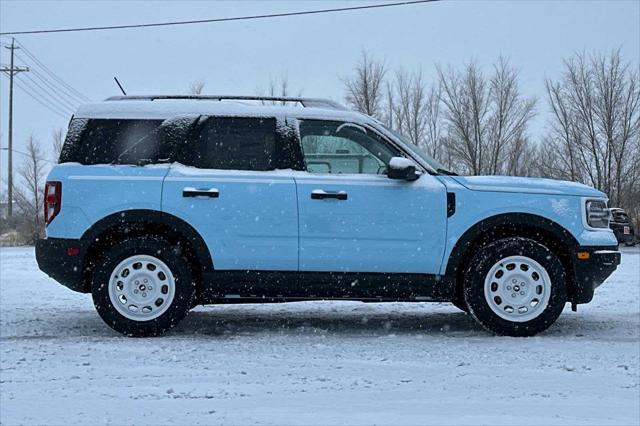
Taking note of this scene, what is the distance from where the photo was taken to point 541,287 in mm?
5652

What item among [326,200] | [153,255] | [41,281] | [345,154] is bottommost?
[41,281]

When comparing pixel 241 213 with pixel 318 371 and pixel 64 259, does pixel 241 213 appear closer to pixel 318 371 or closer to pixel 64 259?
pixel 64 259

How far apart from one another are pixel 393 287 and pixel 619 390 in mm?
1940

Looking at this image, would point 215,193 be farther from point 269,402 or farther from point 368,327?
point 269,402

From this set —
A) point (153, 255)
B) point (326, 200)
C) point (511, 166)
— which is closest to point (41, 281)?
point (153, 255)

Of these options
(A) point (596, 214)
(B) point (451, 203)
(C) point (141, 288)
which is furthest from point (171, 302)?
(A) point (596, 214)

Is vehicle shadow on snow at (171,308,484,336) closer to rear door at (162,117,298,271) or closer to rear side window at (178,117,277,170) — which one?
rear door at (162,117,298,271)

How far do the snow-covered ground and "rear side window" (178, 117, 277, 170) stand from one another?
4.47ft

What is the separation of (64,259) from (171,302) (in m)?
0.90

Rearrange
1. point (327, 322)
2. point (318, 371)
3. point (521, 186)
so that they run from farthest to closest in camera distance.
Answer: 1. point (327, 322)
2. point (521, 186)
3. point (318, 371)

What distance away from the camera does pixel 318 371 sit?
446 cm

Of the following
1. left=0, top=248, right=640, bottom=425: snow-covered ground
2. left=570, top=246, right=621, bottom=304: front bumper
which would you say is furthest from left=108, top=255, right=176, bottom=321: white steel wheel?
left=570, top=246, right=621, bottom=304: front bumper

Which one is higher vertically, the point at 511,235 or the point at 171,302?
the point at 511,235

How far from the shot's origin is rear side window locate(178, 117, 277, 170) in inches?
225
